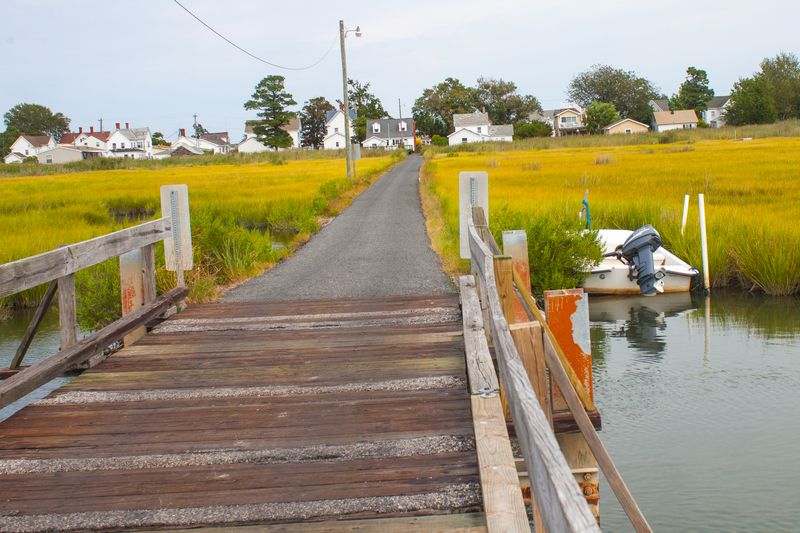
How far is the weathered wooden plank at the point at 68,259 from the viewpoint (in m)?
5.35

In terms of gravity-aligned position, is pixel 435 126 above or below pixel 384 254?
above

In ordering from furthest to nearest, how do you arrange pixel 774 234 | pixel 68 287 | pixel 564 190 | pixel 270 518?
1. pixel 564 190
2. pixel 774 234
3. pixel 68 287
4. pixel 270 518

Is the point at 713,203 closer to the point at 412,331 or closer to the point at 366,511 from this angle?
the point at 412,331

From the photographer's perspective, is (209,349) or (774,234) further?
(774,234)

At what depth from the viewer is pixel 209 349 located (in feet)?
23.4

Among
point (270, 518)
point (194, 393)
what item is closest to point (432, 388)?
point (194, 393)

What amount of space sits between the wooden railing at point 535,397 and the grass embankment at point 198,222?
4.99 m

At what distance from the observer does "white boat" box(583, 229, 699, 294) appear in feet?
47.6

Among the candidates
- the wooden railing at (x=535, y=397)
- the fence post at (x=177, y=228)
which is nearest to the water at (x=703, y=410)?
the wooden railing at (x=535, y=397)

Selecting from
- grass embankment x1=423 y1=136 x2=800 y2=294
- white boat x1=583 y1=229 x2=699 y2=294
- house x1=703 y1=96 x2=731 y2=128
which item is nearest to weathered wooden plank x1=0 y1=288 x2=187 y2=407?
grass embankment x1=423 y1=136 x2=800 y2=294

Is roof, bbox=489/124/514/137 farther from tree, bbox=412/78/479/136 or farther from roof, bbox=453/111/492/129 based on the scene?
tree, bbox=412/78/479/136

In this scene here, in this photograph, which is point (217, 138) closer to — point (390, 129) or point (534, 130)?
point (390, 129)

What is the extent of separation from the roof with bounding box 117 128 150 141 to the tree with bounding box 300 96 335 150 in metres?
33.4

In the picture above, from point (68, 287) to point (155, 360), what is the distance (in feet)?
2.91
